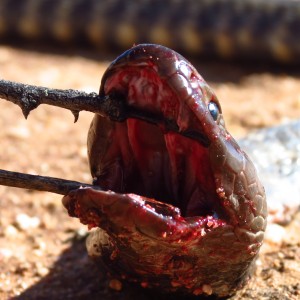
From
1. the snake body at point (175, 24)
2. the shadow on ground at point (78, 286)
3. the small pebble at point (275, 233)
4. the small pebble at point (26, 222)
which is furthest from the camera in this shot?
the snake body at point (175, 24)

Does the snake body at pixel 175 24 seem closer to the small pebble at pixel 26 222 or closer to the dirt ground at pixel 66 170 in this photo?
the dirt ground at pixel 66 170

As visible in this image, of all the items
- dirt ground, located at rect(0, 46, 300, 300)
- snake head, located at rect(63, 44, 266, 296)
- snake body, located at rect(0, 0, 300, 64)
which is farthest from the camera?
snake body, located at rect(0, 0, 300, 64)

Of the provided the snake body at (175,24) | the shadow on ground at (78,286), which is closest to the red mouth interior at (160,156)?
the shadow on ground at (78,286)

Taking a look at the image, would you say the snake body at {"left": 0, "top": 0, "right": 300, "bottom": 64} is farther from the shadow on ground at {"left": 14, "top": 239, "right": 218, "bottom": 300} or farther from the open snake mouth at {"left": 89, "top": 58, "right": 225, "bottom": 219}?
the open snake mouth at {"left": 89, "top": 58, "right": 225, "bottom": 219}

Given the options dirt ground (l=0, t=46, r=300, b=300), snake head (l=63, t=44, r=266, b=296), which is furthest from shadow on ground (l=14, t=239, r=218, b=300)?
snake head (l=63, t=44, r=266, b=296)

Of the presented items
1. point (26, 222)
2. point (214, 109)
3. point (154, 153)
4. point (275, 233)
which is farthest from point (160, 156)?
point (26, 222)

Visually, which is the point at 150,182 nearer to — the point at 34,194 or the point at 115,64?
the point at 115,64

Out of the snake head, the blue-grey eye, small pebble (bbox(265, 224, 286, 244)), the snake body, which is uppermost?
the blue-grey eye

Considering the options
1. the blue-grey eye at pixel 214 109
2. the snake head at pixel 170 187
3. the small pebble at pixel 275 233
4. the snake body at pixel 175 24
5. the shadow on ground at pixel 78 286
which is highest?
the blue-grey eye at pixel 214 109
